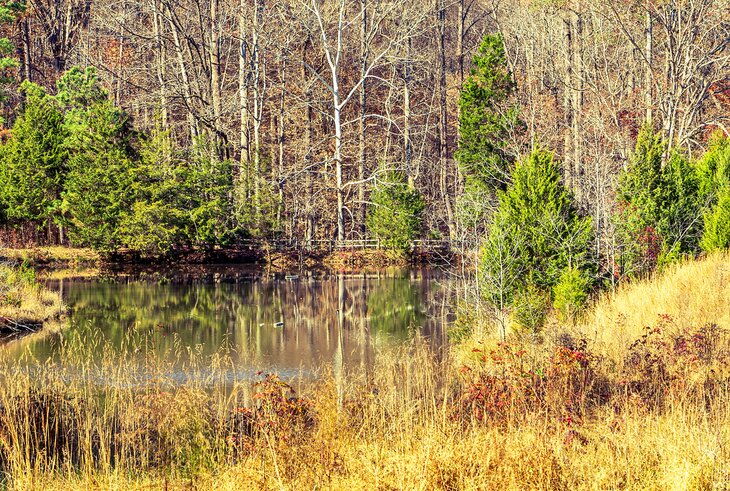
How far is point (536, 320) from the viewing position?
18.0 metres

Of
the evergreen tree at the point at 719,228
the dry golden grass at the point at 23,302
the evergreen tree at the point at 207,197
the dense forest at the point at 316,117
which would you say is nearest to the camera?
the evergreen tree at the point at 719,228

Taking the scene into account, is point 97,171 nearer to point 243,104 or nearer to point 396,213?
point 243,104

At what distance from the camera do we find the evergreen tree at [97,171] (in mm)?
40406

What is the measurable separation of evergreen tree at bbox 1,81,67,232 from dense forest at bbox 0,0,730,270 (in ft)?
0.32

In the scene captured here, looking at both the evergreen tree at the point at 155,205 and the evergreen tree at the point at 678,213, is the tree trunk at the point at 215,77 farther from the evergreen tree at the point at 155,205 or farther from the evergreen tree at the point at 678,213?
the evergreen tree at the point at 678,213

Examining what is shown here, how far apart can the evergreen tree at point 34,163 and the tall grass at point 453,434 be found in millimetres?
30389

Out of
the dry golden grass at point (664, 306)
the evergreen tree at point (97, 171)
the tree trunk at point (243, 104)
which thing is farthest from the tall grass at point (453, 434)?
the tree trunk at point (243, 104)

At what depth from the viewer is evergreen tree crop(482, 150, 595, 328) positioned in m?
18.5

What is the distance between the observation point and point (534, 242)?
19859mm

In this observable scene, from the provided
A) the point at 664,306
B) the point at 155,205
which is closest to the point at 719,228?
the point at 664,306

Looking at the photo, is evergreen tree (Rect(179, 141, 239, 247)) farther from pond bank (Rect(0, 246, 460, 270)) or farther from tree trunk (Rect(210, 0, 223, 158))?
tree trunk (Rect(210, 0, 223, 158))

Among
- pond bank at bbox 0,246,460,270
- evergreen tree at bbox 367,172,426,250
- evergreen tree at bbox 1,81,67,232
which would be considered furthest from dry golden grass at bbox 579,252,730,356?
evergreen tree at bbox 1,81,67,232

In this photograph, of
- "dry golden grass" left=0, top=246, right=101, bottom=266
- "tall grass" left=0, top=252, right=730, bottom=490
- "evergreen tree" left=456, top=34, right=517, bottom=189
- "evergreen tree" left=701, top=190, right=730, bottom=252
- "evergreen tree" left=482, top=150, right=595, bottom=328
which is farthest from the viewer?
"evergreen tree" left=456, top=34, right=517, bottom=189

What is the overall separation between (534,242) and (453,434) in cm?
1147
